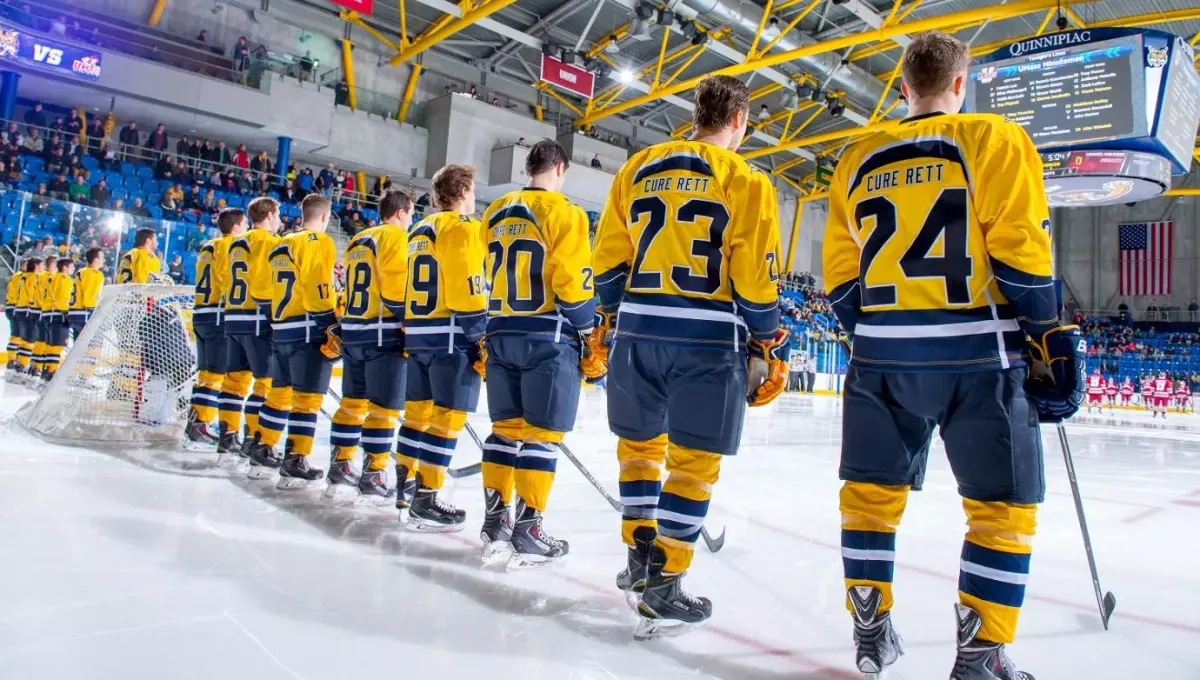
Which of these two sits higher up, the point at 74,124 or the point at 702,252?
the point at 74,124

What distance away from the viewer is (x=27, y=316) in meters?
9.48

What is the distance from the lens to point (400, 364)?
3.82 m

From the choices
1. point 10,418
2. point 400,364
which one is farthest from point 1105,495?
point 10,418

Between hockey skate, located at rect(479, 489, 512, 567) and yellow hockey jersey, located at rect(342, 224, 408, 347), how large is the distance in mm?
1154

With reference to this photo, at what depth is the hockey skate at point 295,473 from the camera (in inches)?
162

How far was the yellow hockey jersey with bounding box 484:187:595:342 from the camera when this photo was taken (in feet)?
9.46

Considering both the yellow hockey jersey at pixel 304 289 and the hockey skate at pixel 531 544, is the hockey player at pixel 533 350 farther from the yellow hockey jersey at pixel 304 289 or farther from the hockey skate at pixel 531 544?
the yellow hockey jersey at pixel 304 289

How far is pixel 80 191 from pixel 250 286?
38.0ft

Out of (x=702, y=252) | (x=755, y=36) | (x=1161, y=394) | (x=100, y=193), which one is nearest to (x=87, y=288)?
(x=100, y=193)

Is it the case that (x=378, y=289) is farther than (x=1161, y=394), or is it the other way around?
(x=1161, y=394)

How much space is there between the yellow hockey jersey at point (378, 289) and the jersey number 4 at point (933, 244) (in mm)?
2439

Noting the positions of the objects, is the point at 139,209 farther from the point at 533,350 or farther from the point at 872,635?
the point at 872,635

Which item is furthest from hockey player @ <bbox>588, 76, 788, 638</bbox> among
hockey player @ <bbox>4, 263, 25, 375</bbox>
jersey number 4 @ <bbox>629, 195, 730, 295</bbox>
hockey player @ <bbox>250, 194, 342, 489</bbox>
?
hockey player @ <bbox>4, 263, 25, 375</bbox>

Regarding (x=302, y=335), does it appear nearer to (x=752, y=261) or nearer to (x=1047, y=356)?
(x=752, y=261)
